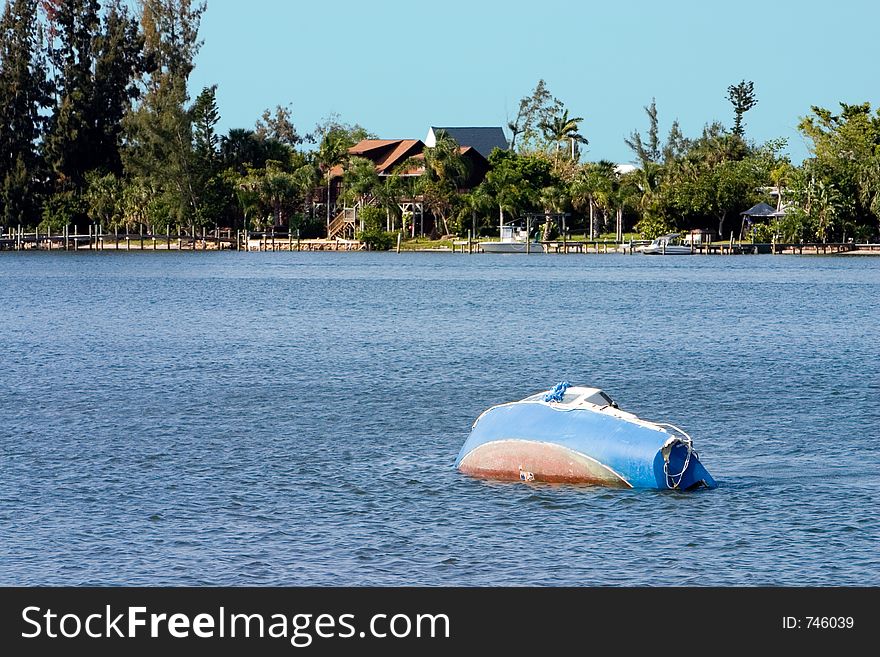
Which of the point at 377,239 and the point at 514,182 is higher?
the point at 514,182

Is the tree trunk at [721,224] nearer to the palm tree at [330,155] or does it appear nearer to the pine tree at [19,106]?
the palm tree at [330,155]

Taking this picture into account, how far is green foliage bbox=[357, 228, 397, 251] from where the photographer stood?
138 meters

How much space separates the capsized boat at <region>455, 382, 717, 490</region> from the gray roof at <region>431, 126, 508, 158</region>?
452 feet

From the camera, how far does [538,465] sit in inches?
919

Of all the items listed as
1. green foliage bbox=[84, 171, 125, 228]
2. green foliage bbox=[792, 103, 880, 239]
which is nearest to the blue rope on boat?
green foliage bbox=[792, 103, 880, 239]

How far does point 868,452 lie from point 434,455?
8.51 m

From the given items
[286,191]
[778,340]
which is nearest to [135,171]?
[286,191]

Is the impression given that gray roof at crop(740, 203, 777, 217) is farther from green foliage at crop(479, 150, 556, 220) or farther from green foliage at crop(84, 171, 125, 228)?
green foliage at crop(84, 171, 125, 228)

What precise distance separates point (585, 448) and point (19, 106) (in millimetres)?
136631

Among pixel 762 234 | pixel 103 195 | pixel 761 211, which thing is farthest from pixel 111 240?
pixel 761 211

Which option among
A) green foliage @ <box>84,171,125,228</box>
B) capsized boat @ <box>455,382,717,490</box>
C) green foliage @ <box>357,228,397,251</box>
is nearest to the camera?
capsized boat @ <box>455,382,717,490</box>

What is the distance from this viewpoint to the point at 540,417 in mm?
23609

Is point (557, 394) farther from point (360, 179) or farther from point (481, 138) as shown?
point (481, 138)
